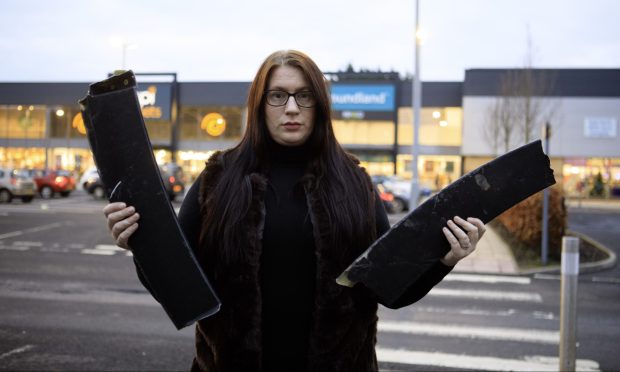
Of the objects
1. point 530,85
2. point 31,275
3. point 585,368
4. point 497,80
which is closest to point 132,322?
point 31,275

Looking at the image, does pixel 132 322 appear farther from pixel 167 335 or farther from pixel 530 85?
pixel 530 85

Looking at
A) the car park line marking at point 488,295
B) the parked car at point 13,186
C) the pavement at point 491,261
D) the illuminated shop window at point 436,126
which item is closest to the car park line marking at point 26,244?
the car park line marking at point 488,295

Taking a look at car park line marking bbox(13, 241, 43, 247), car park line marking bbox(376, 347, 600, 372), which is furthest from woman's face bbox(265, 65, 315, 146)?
car park line marking bbox(13, 241, 43, 247)

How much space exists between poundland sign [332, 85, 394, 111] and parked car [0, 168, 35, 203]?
835 inches

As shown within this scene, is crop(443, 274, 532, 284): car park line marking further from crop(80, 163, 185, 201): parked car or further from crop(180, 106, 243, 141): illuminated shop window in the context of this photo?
crop(180, 106, 243, 141): illuminated shop window

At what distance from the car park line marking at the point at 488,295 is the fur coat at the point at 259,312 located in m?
6.45

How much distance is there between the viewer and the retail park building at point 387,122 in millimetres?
36188

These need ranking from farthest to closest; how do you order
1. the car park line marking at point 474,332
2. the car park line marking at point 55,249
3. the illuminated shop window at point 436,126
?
1. the illuminated shop window at point 436,126
2. the car park line marking at point 55,249
3. the car park line marking at point 474,332

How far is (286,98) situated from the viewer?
1.98 m

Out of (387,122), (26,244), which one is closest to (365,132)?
(387,122)

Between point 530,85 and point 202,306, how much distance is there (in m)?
24.9

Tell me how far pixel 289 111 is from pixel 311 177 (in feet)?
0.85

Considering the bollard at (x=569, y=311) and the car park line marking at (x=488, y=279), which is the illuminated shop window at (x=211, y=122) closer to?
the car park line marking at (x=488, y=279)

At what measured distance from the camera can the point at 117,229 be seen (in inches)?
70.2
